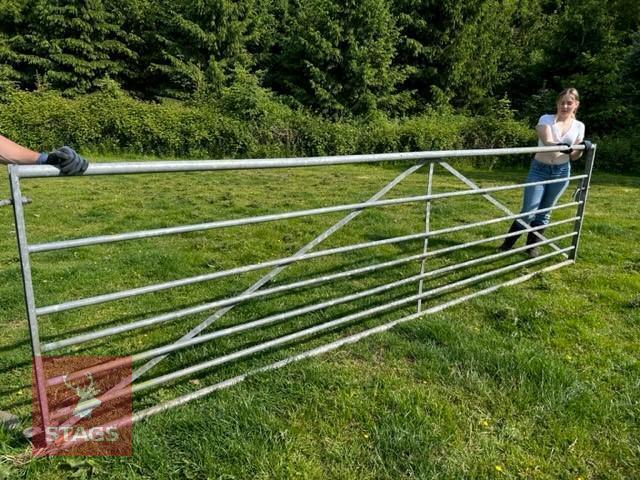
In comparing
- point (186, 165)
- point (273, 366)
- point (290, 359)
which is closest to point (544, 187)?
point (290, 359)

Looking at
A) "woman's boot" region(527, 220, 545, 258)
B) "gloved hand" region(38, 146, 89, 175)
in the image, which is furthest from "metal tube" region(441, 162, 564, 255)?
"gloved hand" region(38, 146, 89, 175)

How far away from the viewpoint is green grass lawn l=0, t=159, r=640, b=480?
7.92 ft

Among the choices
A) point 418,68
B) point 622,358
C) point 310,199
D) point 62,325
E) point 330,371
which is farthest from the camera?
point 418,68

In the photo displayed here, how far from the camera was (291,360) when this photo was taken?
325 cm

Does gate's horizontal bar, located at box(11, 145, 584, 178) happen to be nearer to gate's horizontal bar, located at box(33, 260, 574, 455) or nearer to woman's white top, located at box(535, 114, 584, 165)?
gate's horizontal bar, located at box(33, 260, 574, 455)

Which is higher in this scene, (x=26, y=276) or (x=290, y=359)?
(x=26, y=276)

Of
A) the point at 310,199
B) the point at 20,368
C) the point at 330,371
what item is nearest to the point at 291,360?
the point at 330,371

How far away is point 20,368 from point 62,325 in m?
0.65

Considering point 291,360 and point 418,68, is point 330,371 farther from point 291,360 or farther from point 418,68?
point 418,68

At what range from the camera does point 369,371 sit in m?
3.22

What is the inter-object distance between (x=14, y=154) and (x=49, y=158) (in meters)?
0.21

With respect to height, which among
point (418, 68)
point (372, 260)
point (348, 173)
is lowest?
point (348, 173)

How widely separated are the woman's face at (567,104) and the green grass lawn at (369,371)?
171 centimetres

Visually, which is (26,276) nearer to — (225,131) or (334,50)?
(225,131)
